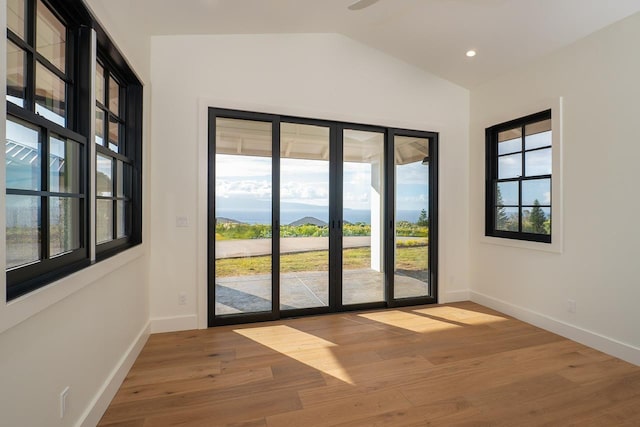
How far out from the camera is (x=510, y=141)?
11.9 feet

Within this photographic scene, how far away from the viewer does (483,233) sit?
388 cm

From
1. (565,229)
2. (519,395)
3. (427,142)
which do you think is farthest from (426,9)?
(519,395)

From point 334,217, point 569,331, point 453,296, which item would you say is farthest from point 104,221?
point 569,331

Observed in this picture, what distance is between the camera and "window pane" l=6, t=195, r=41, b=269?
126 centimetres

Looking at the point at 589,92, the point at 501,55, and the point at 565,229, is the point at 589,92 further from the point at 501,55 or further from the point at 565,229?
the point at 565,229

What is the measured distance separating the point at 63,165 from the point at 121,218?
0.98 m

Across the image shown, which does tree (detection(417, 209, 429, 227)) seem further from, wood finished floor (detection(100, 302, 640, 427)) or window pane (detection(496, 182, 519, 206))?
wood finished floor (detection(100, 302, 640, 427))

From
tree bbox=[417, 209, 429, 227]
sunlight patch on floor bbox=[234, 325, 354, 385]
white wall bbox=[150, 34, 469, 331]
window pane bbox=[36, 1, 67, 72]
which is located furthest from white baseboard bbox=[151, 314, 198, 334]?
tree bbox=[417, 209, 429, 227]

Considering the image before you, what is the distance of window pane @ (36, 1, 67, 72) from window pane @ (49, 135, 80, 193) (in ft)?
1.39

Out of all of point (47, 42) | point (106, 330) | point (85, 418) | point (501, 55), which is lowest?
point (85, 418)

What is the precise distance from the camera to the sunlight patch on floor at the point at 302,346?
7.66ft

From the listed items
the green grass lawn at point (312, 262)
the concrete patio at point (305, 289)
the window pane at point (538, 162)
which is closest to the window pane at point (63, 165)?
the green grass lawn at point (312, 262)

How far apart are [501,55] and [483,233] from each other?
80.5 inches

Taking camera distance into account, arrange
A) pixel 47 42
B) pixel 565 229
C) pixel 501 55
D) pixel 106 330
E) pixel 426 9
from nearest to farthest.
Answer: pixel 47 42 → pixel 106 330 → pixel 426 9 → pixel 565 229 → pixel 501 55
